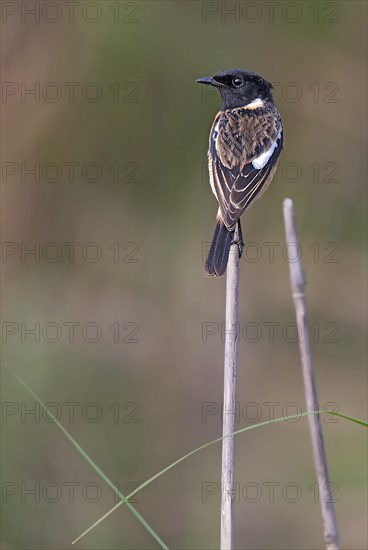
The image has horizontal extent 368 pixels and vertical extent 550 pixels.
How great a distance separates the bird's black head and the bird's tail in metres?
1.10

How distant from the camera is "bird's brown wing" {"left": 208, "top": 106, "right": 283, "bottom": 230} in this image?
4.48 m

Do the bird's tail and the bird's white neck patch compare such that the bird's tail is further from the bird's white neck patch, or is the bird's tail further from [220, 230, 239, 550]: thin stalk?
the bird's white neck patch

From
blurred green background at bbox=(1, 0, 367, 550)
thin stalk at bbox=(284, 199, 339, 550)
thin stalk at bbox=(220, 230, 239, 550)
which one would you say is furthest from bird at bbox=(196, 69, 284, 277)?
blurred green background at bbox=(1, 0, 367, 550)

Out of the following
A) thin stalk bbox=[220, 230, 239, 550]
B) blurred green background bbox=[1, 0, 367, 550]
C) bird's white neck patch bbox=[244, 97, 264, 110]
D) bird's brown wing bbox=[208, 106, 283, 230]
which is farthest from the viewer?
blurred green background bbox=[1, 0, 367, 550]

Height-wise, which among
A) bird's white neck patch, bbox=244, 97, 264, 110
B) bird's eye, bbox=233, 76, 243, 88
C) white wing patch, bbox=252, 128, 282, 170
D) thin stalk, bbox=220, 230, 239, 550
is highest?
bird's eye, bbox=233, 76, 243, 88

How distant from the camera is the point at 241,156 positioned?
4801 mm

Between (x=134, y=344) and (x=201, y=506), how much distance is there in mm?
1170

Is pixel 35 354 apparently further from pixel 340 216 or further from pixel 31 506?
pixel 340 216

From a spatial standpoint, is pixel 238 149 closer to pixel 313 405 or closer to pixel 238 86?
pixel 238 86

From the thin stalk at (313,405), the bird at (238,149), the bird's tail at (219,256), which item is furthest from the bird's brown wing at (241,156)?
the thin stalk at (313,405)

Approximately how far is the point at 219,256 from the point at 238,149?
97 cm

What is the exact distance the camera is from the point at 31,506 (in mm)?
5973

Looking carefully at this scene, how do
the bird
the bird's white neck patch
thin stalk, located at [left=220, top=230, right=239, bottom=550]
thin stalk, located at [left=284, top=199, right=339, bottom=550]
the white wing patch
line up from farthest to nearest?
the bird's white neck patch < the white wing patch < the bird < thin stalk, located at [left=284, top=199, right=339, bottom=550] < thin stalk, located at [left=220, top=230, right=239, bottom=550]

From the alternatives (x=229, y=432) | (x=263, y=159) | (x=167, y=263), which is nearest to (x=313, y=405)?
(x=229, y=432)
